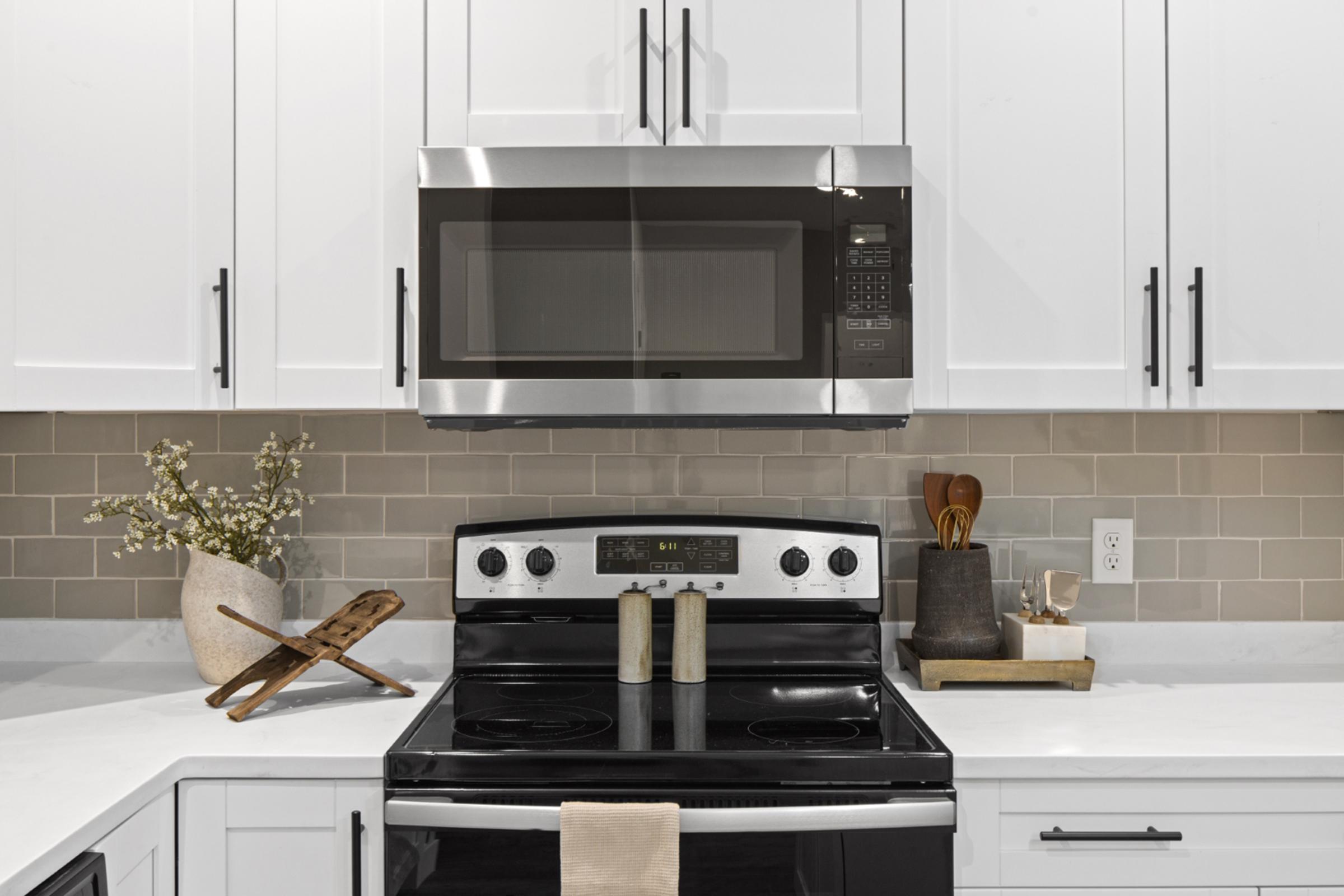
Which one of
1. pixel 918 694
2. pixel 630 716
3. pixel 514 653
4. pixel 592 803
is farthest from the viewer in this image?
pixel 514 653

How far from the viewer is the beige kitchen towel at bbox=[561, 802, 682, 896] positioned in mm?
1232

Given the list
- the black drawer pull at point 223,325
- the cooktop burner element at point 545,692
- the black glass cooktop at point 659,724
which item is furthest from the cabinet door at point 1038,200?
the black drawer pull at point 223,325

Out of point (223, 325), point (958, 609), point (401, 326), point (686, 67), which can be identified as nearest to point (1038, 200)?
point (686, 67)

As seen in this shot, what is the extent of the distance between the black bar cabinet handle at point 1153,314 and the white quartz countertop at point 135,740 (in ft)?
4.28

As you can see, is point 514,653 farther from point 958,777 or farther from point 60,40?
point 60,40

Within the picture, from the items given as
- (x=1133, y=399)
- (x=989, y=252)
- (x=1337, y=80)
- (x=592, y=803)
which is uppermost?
(x=1337, y=80)

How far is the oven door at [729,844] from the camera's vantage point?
1267mm

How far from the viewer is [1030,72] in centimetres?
156

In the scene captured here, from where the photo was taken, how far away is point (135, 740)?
1.38m

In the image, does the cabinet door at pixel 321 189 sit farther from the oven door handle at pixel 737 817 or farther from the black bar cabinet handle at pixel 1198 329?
the black bar cabinet handle at pixel 1198 329

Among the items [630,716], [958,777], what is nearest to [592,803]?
[630,716]

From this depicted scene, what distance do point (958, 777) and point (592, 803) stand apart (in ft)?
1.63

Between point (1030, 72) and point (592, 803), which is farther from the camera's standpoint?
point (1030, 72)

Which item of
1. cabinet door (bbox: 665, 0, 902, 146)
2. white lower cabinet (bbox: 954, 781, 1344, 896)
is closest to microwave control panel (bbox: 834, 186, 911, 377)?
cabinet door (bbox: 665, 0, 902, 146)
